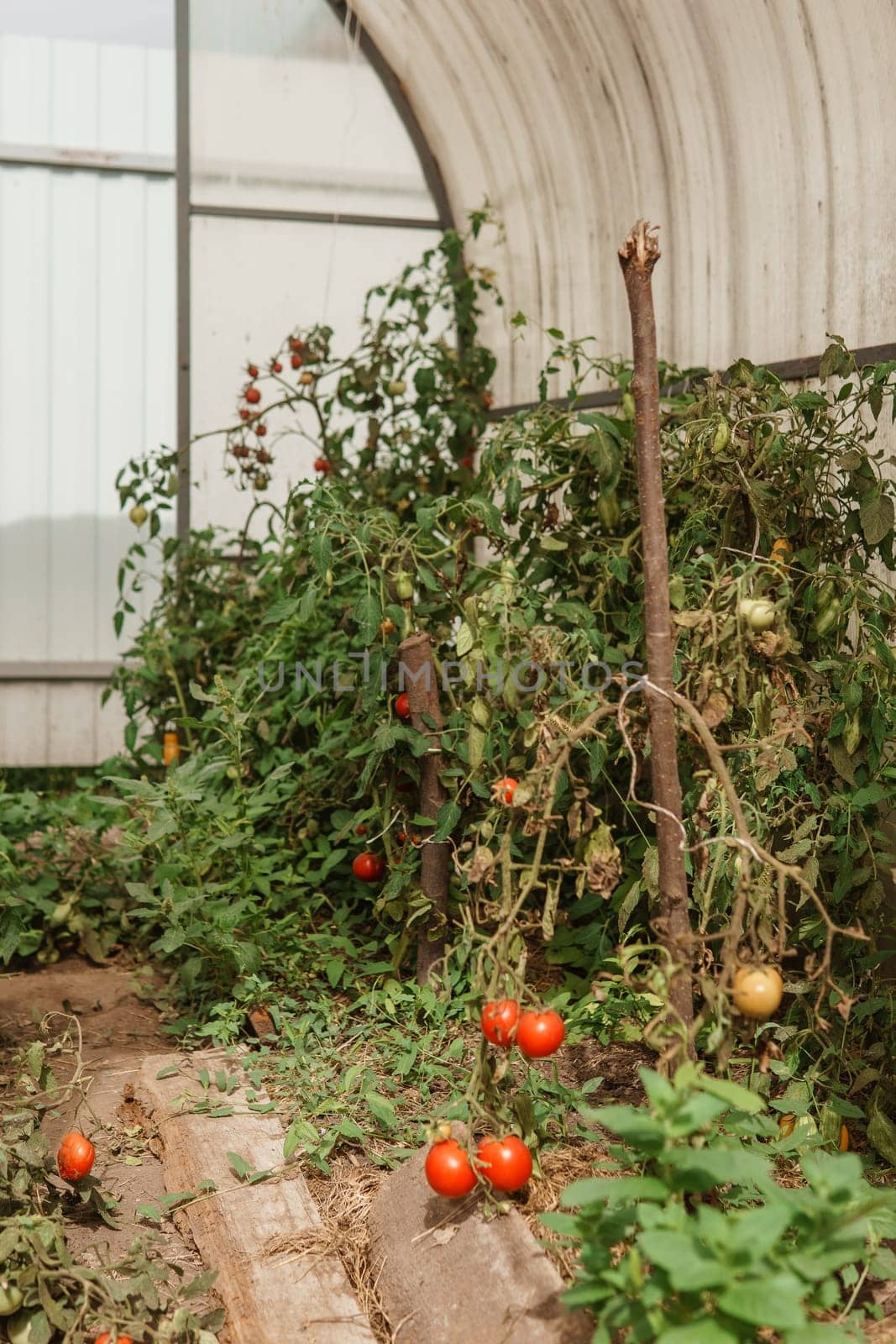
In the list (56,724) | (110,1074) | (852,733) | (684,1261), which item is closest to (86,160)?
(56,724)

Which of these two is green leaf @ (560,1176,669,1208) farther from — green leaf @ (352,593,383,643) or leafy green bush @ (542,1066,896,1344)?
green leaf @ (352,593,383,643)

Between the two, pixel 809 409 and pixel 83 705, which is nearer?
pixel 809 409

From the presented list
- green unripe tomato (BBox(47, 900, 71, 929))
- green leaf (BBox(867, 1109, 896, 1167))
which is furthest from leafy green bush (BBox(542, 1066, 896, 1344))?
green unripe tomato (BBox(47, 900, 71, 929))

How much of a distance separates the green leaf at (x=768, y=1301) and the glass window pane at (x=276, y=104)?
15.2 feet

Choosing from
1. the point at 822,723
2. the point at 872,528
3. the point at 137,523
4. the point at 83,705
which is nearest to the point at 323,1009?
the point at 822,723

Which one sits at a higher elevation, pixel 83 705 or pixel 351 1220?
pixel 83 705

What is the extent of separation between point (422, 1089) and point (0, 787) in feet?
7.22

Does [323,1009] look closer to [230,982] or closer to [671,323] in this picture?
[230,982]

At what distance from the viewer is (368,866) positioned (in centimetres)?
299

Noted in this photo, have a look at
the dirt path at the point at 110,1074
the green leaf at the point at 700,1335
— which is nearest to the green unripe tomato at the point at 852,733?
the green leaf at the point at 700,1335

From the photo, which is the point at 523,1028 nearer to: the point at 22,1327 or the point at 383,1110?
the point at 383,1110

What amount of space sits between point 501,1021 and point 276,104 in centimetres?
436

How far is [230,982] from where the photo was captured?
2.99 metres

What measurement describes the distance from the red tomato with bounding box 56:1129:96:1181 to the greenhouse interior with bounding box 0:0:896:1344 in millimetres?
48
